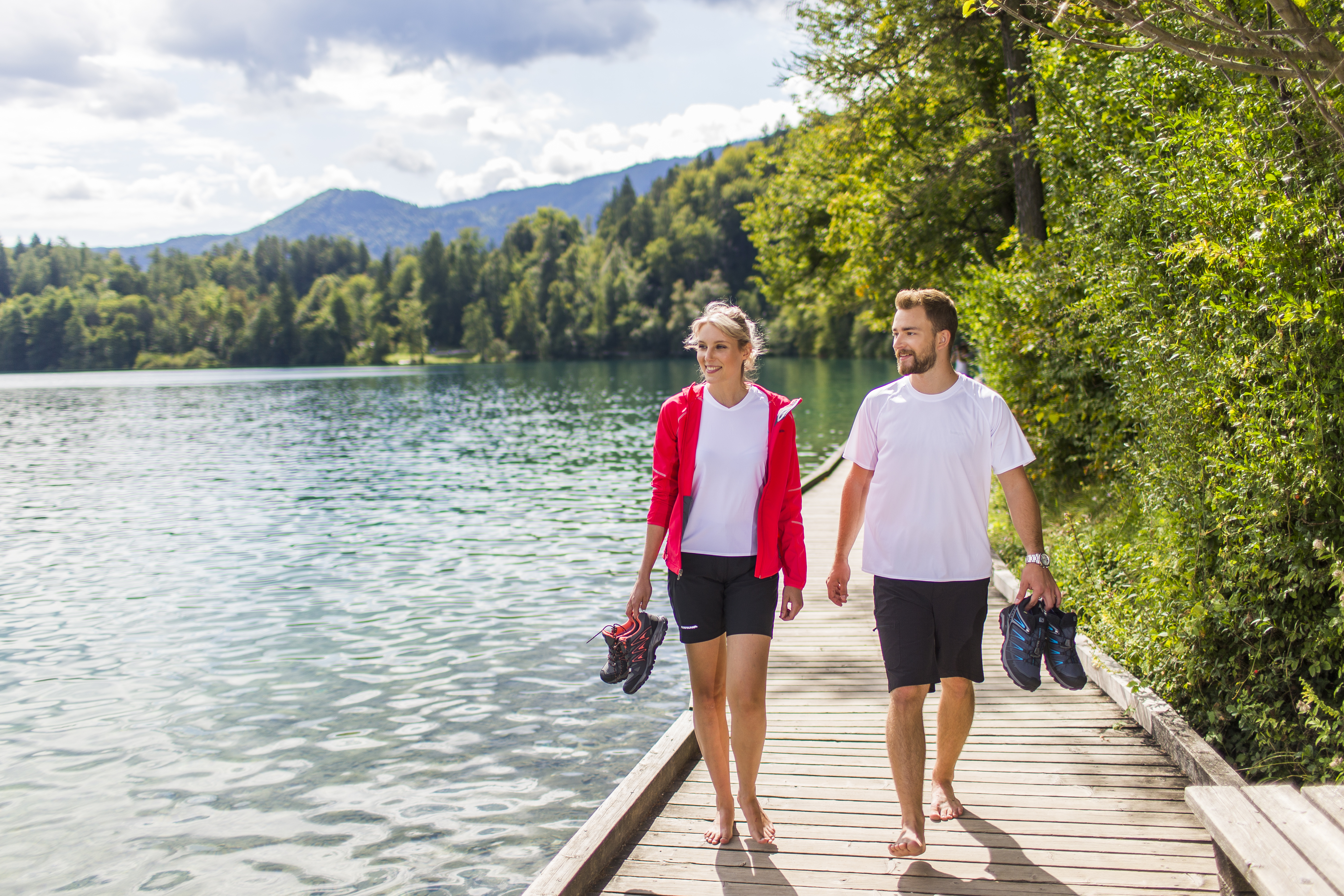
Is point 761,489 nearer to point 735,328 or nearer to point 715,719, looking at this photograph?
point 735,328

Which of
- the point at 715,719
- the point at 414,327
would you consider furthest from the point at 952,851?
the point at 414,327

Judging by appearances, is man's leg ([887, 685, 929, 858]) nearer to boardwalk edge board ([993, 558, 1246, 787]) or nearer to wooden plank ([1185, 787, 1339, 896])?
wooden plank ([1185, 787, 1339, 896])

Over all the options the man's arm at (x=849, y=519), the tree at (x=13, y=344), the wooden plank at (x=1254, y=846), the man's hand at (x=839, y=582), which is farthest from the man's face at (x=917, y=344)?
the tree at (x=13, y=344)

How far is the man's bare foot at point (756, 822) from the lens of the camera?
3.86 m

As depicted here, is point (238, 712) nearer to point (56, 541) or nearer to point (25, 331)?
point (56, 541)

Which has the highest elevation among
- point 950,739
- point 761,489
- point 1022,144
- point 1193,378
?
point 1022,144

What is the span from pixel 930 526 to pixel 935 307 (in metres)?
0.83

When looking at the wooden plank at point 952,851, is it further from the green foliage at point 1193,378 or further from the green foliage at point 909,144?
the green foliage at point 909,144

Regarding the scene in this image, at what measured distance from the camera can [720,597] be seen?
372 centimetres

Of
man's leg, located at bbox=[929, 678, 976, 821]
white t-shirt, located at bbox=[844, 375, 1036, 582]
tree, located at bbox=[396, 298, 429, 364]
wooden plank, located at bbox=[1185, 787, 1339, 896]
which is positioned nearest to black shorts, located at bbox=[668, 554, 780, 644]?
white t-shirt, located at bbox=[844, 375, 1036, 582]

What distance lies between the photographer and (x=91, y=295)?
545 ft

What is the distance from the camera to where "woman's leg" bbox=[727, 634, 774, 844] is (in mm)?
3705

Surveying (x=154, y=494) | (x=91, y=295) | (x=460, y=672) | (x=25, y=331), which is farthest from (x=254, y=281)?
(x=460, y=672)

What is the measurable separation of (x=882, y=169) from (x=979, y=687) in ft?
40.1
